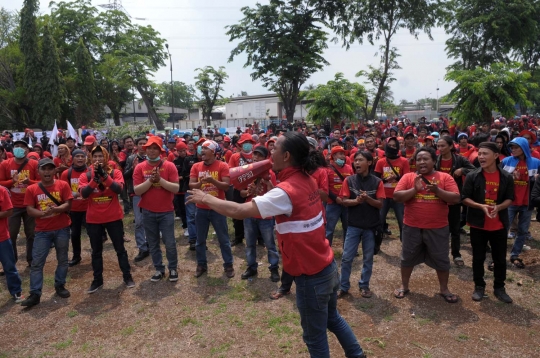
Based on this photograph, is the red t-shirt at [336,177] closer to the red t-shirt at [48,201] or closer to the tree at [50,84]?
the red t-shirt at [48,201]

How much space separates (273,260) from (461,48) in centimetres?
2961

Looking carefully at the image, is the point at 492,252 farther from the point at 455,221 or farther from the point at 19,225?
the point at 19,225

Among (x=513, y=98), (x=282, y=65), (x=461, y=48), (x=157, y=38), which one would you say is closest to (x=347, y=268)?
(x=513, y=98)

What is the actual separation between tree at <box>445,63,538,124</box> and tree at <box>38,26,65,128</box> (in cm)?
3465

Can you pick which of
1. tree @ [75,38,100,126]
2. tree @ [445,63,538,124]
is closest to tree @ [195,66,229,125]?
tree @ [75,38,100,126]

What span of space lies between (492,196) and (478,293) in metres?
1.37

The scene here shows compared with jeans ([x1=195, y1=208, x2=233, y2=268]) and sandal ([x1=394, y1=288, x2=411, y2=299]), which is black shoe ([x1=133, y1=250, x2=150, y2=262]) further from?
sandal ([x1=394, y1=288, x2=411, y2=299])

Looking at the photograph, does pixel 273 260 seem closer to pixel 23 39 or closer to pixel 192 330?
pixel 192 330

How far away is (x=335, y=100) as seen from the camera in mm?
18156

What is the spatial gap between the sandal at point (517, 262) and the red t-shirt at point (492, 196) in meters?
1.76

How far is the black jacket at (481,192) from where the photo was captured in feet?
16.6

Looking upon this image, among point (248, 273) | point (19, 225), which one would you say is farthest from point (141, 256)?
point (248, 273)

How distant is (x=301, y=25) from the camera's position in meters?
25.7

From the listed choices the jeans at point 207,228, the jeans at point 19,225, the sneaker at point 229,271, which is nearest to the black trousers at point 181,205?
the jeans at point 207,228
